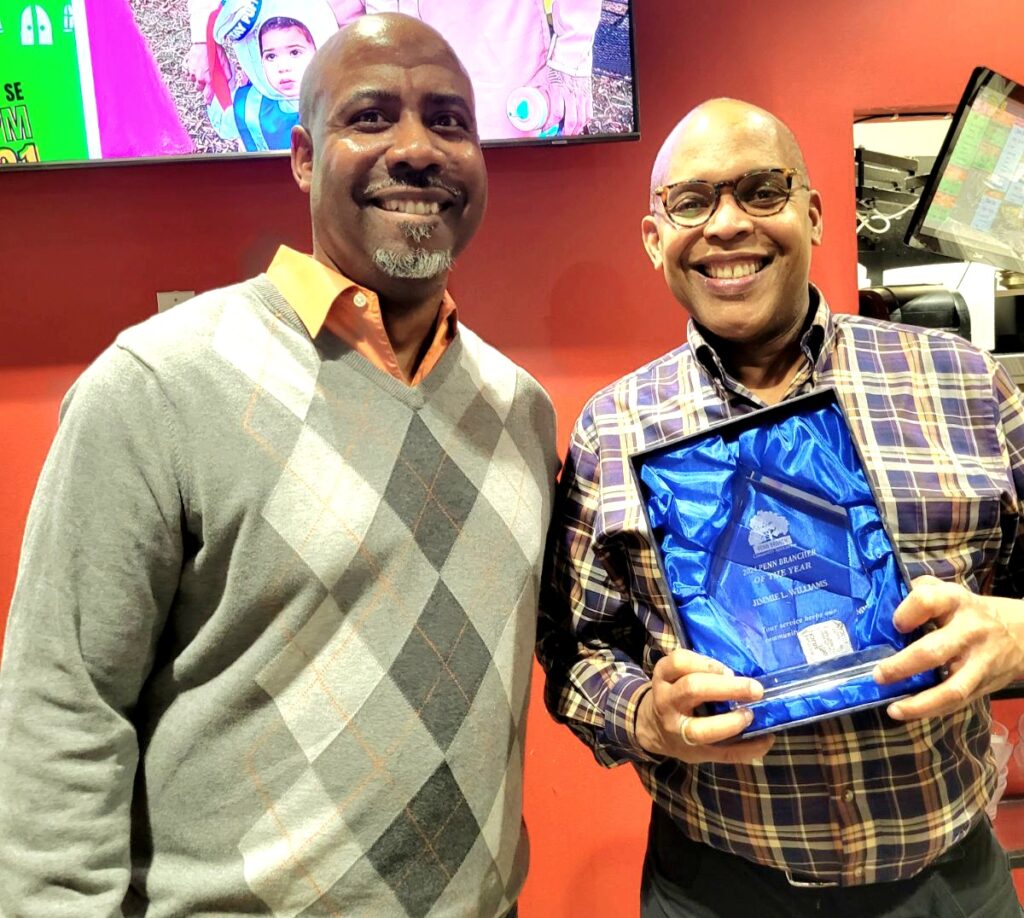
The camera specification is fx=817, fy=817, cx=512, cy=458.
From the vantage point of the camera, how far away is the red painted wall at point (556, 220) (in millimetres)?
1938

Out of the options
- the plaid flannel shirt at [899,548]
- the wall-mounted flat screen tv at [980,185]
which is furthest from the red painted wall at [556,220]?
the plaid flannel shirt at [899,548]

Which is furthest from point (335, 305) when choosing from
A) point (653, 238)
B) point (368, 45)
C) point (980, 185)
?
point (980, 185)

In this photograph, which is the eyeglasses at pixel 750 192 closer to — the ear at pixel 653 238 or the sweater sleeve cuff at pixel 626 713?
the ear at pixel 653 238

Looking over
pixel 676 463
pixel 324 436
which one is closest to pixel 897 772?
pixel 676 463

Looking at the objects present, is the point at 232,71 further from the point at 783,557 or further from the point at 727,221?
the point at 783,557

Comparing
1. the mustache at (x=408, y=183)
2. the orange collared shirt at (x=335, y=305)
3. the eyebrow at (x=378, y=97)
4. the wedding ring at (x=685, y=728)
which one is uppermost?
the eyebrow at (x=378, y=97)

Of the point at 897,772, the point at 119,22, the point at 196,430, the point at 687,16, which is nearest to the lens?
the point at 196,430

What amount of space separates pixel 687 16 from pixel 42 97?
1.48m

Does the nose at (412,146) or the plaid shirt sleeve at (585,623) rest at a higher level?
the nose at (412,146)

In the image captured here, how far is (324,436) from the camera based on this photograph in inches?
41.0

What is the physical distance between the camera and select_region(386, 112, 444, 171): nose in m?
1.12

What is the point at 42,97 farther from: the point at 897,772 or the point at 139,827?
the point at 897,772

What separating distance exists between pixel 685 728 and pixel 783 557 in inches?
9.2

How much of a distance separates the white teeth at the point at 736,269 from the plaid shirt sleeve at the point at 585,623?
1.04 ft
